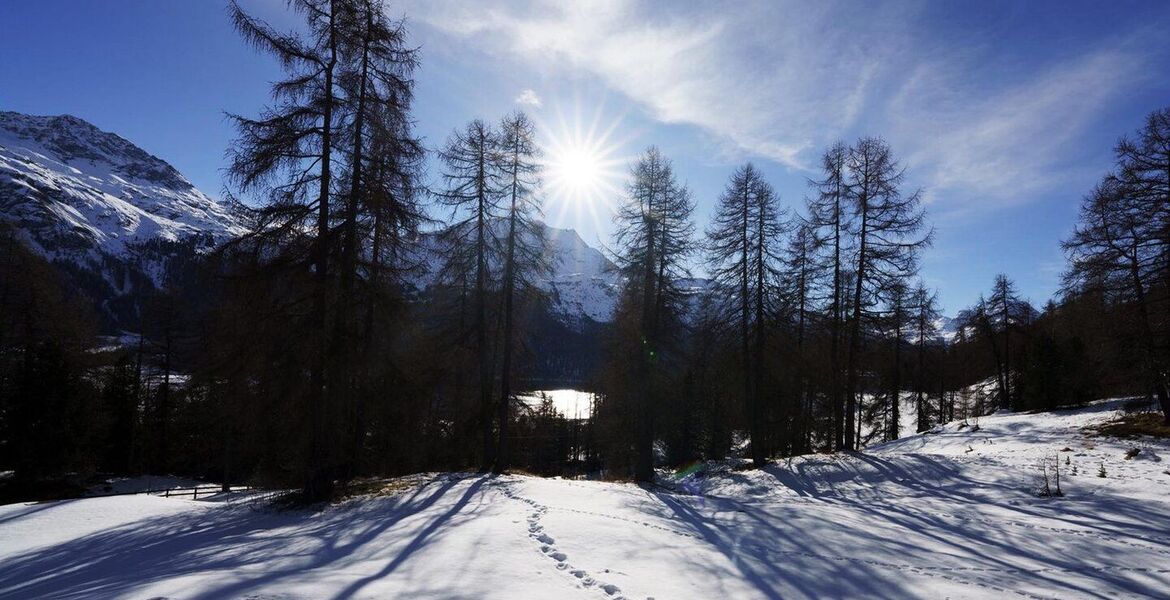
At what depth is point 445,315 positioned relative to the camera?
20344 mm

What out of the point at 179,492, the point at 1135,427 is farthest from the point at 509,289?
the point at 179,492

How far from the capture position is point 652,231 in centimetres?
1816

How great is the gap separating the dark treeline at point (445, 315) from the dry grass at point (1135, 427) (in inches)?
33.4

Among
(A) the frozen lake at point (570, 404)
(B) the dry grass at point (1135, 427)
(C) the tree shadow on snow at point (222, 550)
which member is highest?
(B) the dry grass at point (1135, 427)

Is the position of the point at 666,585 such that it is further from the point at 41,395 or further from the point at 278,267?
the point at 41,395

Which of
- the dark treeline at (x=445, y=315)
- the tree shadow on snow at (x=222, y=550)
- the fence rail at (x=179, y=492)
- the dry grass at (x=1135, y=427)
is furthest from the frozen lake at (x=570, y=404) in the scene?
the dry grass at (x=1135, y=427)

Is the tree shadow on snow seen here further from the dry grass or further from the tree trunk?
the dry grass

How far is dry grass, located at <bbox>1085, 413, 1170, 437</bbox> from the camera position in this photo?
17062mm

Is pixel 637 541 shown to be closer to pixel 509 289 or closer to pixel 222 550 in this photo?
pixel 222 550

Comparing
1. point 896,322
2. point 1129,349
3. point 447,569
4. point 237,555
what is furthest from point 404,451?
point 1129,349

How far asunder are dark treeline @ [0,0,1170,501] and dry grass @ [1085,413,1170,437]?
0.85m

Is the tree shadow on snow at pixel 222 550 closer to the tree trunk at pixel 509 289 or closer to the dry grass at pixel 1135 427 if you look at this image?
the tree trunk at pixel 509 289

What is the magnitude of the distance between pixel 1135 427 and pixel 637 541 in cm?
2074

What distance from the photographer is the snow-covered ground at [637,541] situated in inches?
221
